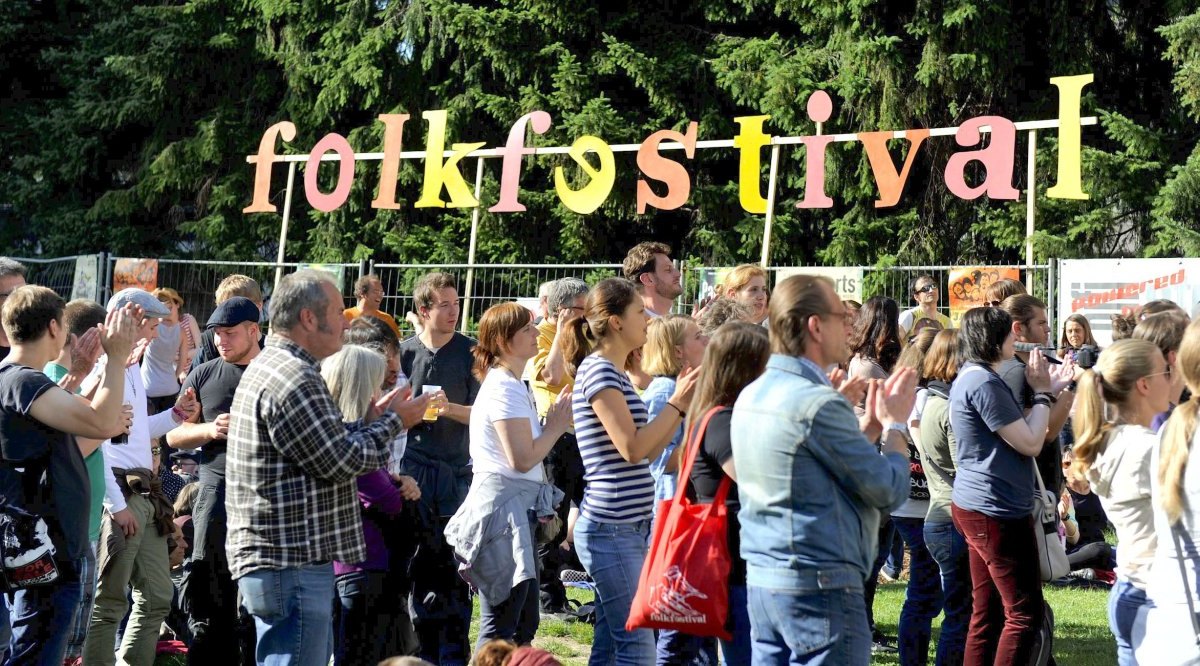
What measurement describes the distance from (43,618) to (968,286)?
888 cm

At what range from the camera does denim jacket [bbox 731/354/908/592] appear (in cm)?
335

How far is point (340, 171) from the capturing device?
54.2ft

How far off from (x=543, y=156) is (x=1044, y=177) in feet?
22.8

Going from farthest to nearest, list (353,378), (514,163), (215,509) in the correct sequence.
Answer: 1. (514,163)
2. (215,509)
3. (353,378)

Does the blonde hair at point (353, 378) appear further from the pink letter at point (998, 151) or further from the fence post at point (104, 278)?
the fence post at point (104, 278)

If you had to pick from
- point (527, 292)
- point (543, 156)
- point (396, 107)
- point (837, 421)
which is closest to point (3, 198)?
point (396, 107)

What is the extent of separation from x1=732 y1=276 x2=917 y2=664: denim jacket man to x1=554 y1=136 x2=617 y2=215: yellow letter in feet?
35.6

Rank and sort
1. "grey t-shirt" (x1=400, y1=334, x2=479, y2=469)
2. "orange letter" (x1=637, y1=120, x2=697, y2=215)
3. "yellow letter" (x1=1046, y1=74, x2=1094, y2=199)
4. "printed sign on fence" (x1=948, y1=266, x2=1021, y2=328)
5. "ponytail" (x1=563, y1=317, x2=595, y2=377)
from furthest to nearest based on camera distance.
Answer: "orange letter" (x1=637, y1=120, x2=697, y2=215)
"yellow letter" (x1=1046, y1=74, x2=1094, y2=199)
"printed sign on fence" (x1=948, y1=266, x2=1021, y2=328)
"grey t-shirt" (x1=400, y1=334, x2=479, y2=469)
"ponytail" (x1=563, y1=317, x2=595, y2=377)

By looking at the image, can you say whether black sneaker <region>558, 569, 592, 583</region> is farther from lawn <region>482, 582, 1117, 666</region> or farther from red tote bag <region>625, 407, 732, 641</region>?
red tote bag <region>625, 407, 732, 641</region>

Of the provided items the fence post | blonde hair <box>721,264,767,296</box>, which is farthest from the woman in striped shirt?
the fence post

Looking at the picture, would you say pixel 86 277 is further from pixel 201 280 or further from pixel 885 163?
pixel 885 163

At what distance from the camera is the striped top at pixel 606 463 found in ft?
15.0

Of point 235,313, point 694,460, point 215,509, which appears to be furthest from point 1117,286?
point 215,509

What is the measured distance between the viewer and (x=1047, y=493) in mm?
5293
